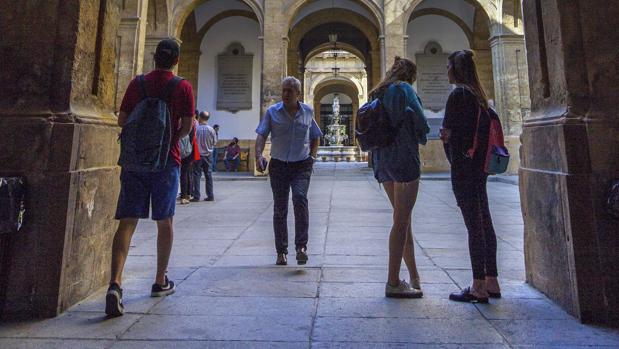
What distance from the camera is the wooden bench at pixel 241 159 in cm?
1655

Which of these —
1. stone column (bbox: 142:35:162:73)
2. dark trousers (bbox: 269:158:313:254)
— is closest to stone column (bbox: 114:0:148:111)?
stone column (bbox: 142:35:162:73)

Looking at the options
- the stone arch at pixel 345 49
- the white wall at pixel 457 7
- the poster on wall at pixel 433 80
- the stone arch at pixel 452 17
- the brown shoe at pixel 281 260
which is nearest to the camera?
the brown shoe at pixel 281 260

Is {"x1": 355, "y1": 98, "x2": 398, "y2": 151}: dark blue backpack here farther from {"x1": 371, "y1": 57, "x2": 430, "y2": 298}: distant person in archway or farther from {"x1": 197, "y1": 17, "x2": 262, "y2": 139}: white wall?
{"x1": 197, "y1": 17, "x2": 262, "y2": 139}: white wall

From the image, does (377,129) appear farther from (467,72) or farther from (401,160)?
(467,72)

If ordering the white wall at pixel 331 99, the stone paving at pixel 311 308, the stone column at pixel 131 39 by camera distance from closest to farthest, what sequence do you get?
the stone paving at pixel 311 308 → the stone column at pixel 131 39 → the white wall at pixel 331 99

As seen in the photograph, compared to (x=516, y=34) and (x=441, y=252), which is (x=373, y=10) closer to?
(x=516, y=34)

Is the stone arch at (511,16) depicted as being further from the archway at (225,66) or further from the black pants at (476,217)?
the black pants at (476,217)

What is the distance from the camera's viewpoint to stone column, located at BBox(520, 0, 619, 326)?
214 cm

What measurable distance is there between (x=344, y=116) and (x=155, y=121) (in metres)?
38.4

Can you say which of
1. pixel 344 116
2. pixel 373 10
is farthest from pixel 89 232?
pixel 344 116

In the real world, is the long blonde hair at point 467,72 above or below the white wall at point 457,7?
below

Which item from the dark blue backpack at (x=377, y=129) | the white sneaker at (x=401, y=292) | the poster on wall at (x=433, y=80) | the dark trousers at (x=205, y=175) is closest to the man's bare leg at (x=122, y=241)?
the dark blue backpack at (x=377, y=129)

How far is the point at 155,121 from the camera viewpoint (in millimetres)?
2264

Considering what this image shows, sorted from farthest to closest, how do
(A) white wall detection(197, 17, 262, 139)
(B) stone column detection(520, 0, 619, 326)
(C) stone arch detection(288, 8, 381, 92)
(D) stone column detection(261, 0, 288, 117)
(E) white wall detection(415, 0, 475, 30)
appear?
1. (C) stone arch detection(288, 8, 381, 92)
2. (A) white wall detection(197, 17, 262, 139)
3. (E) white wall detection(415, 0, 475, 30)
4. (D) stone column detection(261, 0, 288, 117)
5. (B) stone column detection(520, 0, 619, 326)
